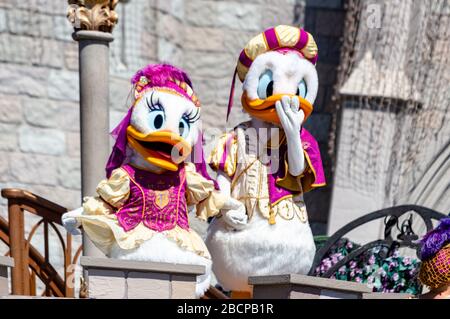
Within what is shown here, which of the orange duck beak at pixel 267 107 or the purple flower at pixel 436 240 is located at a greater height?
the orange duck beak at pixel 267 107

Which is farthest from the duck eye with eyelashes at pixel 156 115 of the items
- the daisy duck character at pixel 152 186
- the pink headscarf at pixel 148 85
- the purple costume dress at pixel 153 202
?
the purple costume dress at pixel 153 202

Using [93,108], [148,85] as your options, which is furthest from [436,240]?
[93,108]

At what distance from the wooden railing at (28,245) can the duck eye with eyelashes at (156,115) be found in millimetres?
975

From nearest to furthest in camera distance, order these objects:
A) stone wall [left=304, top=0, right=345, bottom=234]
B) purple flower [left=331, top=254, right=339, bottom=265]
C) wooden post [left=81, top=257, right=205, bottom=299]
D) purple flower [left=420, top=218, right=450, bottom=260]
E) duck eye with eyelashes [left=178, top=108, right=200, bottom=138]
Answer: wooden post [left=81, top=257, right=205, bottom=299] < purple flower [left=420, top=218, right=450, bottom=260] < duck eye with eyelashes [left=178, top=108, right=200, bottom=138] < purple flower [left=331, top=254, right=339, bottom=265] < stone wall [left=304, top=0, right=345, bottom=234]

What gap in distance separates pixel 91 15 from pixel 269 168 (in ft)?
3.93

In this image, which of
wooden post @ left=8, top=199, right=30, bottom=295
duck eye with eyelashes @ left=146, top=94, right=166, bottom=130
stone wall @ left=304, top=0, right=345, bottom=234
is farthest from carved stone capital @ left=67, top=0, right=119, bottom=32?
stone wall @ left=304, top=0, right=345, bottom=234

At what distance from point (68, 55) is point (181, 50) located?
Answer: 3.37ft

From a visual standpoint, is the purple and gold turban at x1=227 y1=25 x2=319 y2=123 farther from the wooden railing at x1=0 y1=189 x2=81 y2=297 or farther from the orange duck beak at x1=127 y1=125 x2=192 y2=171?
the wooden railing at x1=0 y1=189 x2=81 y2=297

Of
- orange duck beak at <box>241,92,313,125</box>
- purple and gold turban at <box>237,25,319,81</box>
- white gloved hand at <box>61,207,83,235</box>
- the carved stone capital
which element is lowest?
white gloved hand at <box>61,207,83,235</box>

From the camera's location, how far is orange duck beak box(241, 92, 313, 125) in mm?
3938

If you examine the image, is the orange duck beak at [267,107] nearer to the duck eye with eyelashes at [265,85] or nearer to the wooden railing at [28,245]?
the duck eye with eyelashes at [265,85]

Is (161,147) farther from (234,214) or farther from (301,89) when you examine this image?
(301,89)

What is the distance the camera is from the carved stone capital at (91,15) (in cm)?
427

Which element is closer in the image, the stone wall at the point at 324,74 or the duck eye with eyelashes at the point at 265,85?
the duck eye with eyelashes at the point at 265,85
